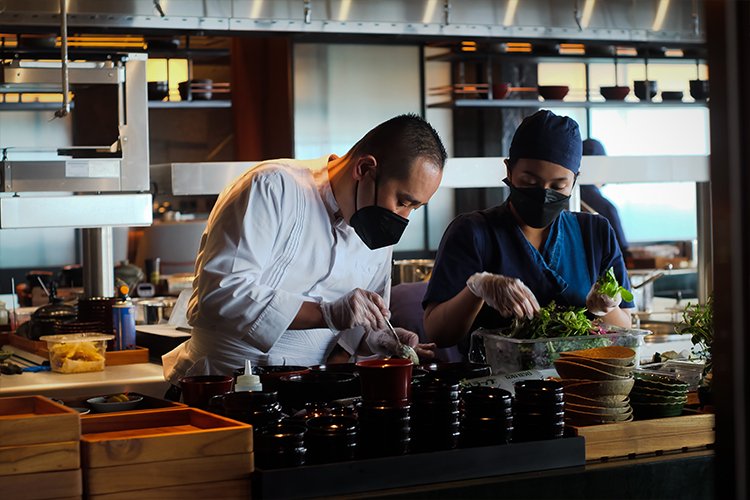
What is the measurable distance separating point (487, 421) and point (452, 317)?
1.05 meters

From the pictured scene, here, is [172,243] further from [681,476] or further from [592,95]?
[681,476]

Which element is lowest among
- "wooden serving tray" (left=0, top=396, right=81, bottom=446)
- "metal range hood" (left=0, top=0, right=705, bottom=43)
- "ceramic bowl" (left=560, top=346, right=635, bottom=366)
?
"wooden serving tray" (left=0, top=396, right=81, bottom=446)

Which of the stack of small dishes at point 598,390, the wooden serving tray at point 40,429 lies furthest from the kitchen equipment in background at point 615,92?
the wooden serving tray at point 40,429

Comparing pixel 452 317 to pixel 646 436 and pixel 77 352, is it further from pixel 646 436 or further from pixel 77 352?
pixel 77 352

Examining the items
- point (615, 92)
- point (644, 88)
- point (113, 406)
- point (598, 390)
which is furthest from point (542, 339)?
point (644, 88)

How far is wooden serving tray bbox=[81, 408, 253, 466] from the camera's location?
1462 mm

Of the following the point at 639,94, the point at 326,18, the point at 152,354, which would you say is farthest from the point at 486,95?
the point at 152,354

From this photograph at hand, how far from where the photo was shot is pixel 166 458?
148 cm

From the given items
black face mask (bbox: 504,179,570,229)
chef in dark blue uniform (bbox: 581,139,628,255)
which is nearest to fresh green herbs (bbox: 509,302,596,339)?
black face mask (bbox: 504,179,570,229)

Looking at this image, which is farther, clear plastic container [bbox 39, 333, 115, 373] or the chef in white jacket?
clear plastic container [bbox 39, 333, 115, 373]

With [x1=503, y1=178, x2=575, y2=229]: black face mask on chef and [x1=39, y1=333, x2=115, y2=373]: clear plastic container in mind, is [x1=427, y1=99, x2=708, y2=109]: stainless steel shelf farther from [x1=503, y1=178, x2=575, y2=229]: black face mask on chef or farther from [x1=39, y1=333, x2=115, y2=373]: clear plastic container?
[x1=503, y1=178, x2=575, y2=229]: black face mask on chef

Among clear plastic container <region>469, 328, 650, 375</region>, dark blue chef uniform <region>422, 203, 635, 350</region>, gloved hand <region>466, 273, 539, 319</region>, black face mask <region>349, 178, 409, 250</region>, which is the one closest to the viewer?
clear plastic container <region>469, 328, 650, 375</region>

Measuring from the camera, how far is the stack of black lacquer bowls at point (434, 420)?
166 centimetres

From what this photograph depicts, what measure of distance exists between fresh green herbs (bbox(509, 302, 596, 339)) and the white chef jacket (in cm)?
57
